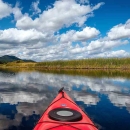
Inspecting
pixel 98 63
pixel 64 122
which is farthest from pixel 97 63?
pixel 64 122

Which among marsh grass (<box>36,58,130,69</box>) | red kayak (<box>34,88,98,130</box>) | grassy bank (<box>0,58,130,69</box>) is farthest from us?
grassy bank (<box>0,58,130,69</box>)

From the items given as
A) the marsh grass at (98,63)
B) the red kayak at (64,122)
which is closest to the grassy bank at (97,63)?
the marsh grass at (98,63)

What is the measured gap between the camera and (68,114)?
6.37 m

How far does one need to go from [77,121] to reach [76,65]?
200 feet

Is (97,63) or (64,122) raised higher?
(97,63)

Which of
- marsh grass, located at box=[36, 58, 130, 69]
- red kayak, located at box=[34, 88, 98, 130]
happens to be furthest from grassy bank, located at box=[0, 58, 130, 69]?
red kayak, located at box=[34, 88, 98, 130]

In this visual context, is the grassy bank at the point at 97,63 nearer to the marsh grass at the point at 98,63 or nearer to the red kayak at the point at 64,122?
the marsh grass at the point at 98,63

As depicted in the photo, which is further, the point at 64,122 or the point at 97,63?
the point at 97,63

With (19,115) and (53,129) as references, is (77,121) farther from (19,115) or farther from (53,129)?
(19,115)

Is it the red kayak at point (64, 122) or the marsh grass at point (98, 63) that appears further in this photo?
the marsh grass at point (98, 63)

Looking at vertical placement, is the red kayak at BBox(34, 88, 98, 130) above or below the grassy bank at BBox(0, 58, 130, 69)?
below

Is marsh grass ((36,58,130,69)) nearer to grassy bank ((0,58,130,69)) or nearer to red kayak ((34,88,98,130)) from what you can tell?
grassy bank ((0,58,130,69))

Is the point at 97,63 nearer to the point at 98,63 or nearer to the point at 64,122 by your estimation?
the point at 98,63

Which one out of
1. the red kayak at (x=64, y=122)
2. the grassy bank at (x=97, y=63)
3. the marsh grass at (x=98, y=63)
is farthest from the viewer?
the grassy bank at (x=97, y=63)
